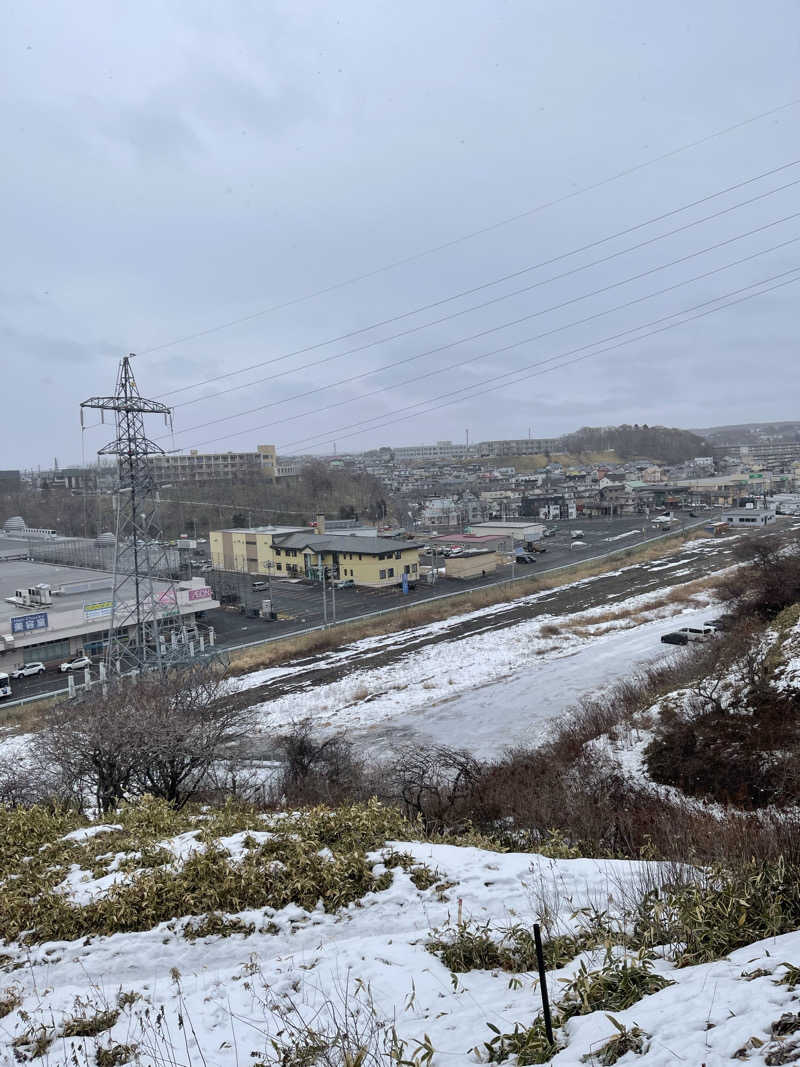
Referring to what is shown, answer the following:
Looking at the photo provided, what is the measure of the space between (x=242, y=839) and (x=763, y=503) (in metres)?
52.9

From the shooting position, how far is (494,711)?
11008 millimetres

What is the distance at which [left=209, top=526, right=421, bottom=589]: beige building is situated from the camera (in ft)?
90.8

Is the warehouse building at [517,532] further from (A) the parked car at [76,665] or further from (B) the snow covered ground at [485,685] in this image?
(A) the parked car at [76,665]

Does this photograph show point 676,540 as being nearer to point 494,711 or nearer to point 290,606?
point 290,606

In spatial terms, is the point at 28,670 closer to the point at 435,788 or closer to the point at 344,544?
the point at 344,544

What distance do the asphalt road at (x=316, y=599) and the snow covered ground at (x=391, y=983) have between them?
15.2 meters

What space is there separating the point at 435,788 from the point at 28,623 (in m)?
16.1

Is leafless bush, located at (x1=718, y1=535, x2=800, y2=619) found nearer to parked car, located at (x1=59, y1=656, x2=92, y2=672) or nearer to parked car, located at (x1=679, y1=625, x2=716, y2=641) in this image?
parked car, located at (x1=679, y1=625, x2=716, y2=641)

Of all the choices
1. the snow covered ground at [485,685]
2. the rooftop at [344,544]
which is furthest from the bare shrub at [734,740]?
the rooftop at [344,544]

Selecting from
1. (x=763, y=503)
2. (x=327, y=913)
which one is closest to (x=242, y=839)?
(x=327, y=913)

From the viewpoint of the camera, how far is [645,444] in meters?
112

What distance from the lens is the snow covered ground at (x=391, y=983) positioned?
204 centimetres

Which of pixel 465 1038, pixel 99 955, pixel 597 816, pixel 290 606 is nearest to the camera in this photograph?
pixel 465 1038

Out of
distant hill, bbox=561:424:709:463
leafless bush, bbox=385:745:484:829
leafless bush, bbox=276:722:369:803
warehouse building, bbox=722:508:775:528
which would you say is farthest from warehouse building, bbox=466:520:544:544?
distant hill, bbox=561:424:709:463
